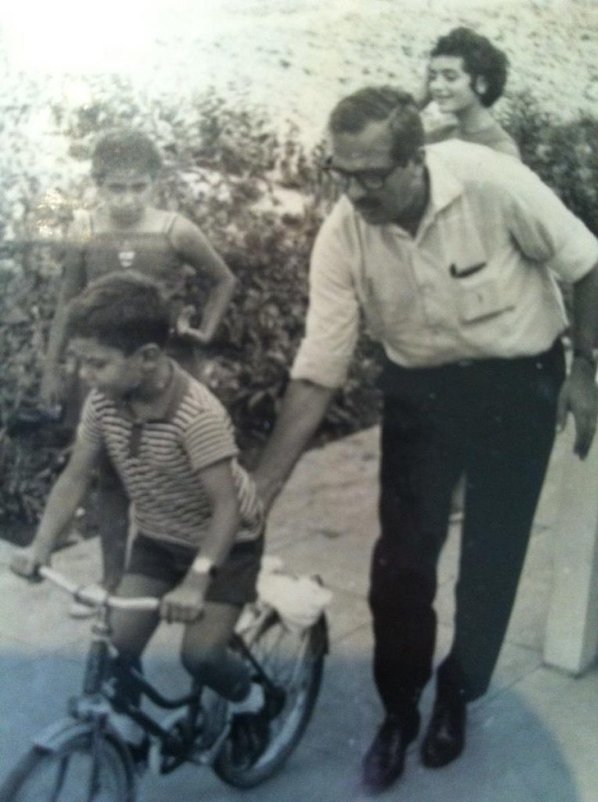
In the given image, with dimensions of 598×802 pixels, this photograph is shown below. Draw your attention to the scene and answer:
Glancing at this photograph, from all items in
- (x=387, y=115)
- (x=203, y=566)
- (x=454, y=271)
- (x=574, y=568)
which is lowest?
(x=574, y=568)

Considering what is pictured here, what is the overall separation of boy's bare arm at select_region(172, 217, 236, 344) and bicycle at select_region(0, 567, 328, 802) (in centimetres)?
47

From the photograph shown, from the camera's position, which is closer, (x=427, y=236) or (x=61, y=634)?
(x=427, y=236)

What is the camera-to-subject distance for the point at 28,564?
6.97 ft

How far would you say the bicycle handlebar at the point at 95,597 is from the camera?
2.11 metres

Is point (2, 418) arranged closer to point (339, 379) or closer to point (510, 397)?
point (339, 379)

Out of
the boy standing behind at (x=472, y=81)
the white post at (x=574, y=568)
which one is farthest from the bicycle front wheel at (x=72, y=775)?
the boy standing behind at (x=472, y=81)

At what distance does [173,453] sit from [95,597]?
291 mm

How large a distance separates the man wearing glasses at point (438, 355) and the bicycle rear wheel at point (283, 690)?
0.43 ft

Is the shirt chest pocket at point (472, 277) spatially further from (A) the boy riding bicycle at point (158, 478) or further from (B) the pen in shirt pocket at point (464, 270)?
(A) the boy riding bicycle at point (158, 478)

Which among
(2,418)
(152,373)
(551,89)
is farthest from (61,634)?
(551,89)

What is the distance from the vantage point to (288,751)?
7.75 ft

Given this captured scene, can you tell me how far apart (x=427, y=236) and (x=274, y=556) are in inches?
24.5

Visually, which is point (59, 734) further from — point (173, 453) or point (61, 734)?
point (173, 453)

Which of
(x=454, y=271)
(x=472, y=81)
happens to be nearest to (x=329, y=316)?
(x=454, y=271)
